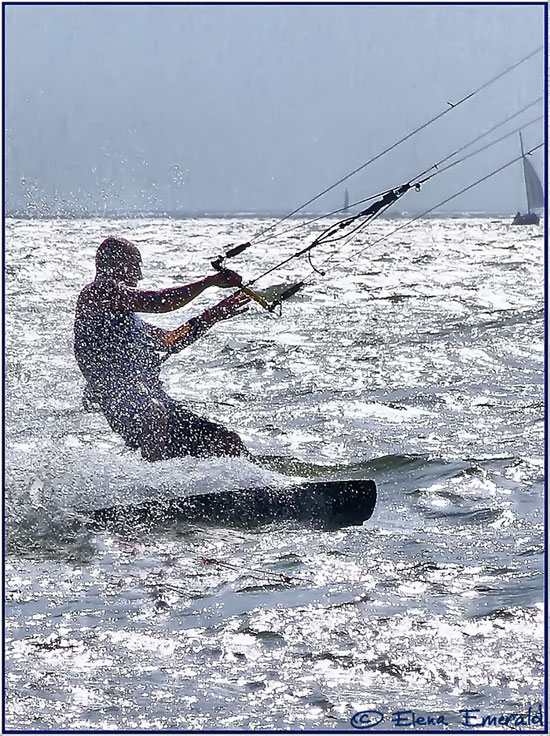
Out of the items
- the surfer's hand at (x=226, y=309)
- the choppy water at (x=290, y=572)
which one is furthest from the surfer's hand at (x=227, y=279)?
the choppy water at (x=290, y=572)

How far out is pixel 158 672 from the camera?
5.56 metres

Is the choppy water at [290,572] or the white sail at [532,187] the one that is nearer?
the choppy water at [290,572]

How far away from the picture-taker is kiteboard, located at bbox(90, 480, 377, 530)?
8023 mm

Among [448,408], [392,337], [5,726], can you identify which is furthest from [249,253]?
[5,726]

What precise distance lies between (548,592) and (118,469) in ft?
13.4

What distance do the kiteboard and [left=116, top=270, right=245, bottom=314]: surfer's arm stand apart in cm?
158

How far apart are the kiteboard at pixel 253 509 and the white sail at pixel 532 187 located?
7621 cm

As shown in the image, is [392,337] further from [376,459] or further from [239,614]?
[239,614]

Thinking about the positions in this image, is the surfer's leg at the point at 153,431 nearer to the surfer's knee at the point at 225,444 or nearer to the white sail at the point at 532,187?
the surfer's knee at the point at 225,444

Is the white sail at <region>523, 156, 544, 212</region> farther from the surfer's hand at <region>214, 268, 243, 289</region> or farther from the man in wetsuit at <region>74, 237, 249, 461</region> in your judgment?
the surfer's hand at <region>214, 268, 243, 289</region>

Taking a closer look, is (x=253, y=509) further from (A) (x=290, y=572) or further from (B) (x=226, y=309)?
(B) (x=226, y=309)
